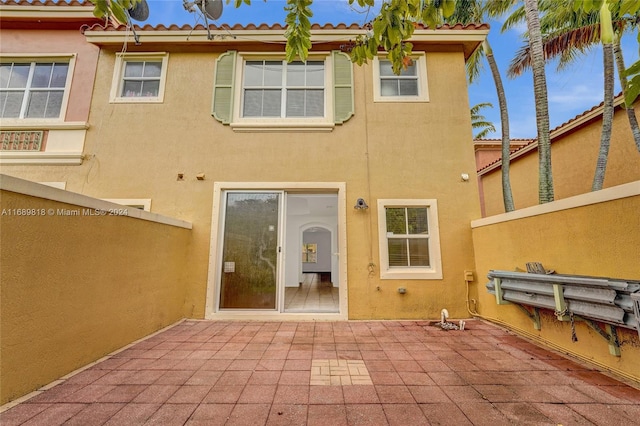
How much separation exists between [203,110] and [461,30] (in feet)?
18.3

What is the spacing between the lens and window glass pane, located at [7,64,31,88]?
551cm

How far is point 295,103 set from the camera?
5.58 m

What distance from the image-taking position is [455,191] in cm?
512

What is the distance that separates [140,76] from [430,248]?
278 inches

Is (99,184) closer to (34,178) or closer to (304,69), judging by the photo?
(34,178)

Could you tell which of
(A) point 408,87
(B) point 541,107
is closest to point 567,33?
(B) point 541,107

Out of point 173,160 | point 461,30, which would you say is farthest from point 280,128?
point 461,30

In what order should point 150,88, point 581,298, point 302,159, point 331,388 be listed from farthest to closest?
point 150,88, point 302,159, point 581,298, point 331,388

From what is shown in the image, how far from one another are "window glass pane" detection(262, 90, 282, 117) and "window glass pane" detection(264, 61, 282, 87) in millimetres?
214

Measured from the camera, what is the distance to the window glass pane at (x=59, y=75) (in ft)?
18.2

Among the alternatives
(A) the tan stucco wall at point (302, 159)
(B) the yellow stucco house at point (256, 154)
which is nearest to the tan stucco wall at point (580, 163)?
(B) the yellow stucco house at point (256, 154)

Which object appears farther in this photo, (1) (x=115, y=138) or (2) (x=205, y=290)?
(1) (x=115, y=138)

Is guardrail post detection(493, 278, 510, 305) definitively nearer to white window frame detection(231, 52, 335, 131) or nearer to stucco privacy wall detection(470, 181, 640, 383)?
stucco privacy wall detection(470, 181, 640, 383)

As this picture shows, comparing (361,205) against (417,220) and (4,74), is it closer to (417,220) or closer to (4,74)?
(417,220)
